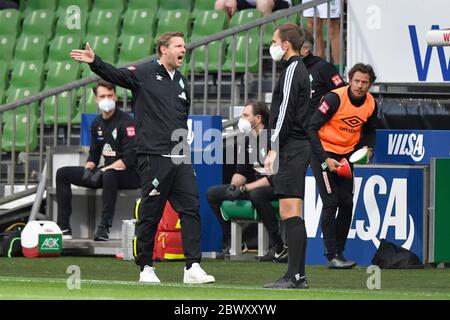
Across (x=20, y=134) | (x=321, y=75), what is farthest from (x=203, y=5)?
(x=321, y=75)

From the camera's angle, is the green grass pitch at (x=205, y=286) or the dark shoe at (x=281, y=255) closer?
the green grass pitch at (x=205, y=286)

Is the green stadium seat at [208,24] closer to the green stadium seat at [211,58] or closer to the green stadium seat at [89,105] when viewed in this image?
the green stadium seat at [211,58]

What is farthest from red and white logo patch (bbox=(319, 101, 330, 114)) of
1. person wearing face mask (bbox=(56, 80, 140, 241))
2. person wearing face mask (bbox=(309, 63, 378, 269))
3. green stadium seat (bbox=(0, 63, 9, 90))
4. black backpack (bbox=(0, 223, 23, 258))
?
green stadium seat (bbox=(0, 63, 9, 90))

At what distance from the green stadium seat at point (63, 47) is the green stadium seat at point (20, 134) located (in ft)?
4.35

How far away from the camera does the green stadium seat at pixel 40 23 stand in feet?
68.5

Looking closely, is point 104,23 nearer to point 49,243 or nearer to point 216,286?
point 49,243

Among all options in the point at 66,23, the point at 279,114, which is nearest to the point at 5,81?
the point at 66,23

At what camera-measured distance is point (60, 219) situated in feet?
53.0

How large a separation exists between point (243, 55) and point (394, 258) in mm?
4912

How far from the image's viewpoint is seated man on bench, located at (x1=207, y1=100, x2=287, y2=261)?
48.1 ft

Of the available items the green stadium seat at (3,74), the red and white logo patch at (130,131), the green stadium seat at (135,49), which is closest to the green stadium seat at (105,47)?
the green stadium seat at (135,49)

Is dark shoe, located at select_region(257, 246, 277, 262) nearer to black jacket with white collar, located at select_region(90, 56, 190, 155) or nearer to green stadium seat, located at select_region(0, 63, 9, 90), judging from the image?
black jacket with white collar, located at select_region(90, 56, 190, 155)
